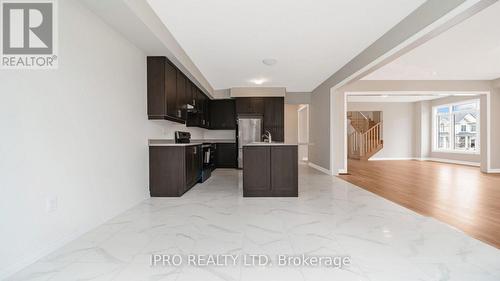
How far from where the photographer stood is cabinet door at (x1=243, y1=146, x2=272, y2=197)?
409 centimetres

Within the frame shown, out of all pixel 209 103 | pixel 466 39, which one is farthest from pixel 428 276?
pixel 209 103

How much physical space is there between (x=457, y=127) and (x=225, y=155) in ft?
29.1

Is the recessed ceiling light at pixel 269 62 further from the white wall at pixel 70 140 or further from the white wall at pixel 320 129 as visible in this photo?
the white wall at pixel 70 140

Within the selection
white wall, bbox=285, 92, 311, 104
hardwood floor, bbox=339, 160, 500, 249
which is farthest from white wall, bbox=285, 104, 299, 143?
hardwood floor, bbox=339, 160, 500, 249

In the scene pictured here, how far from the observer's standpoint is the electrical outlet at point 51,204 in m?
2.08

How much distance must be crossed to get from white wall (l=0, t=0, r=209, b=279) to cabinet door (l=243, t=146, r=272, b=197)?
5.52 feet

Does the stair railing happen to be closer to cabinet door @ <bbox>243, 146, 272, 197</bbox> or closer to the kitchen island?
the kitchen island

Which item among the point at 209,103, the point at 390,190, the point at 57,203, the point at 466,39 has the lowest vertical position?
the point at 390,190

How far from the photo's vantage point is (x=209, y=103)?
7.86 m

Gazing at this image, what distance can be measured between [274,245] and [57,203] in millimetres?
1925

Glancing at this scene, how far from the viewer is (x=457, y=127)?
31.3 ft

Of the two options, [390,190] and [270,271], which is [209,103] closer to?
[390,190]

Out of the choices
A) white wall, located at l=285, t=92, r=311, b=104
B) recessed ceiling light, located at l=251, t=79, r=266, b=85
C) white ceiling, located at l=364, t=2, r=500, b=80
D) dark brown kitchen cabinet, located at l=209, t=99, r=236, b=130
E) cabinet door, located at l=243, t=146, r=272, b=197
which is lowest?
cabinet door, located at l=243, t=146, r=272, b=197

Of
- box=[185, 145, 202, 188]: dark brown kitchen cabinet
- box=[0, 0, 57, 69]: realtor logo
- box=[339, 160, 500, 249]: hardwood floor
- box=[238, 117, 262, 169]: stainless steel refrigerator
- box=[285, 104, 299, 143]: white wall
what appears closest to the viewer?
box=[0, 0, 57, 69]: realtor logo
